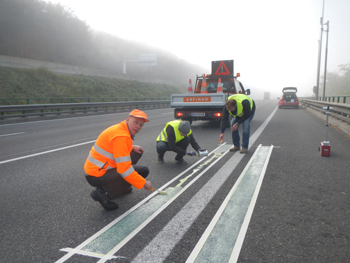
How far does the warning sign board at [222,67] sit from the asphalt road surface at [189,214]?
8305mm

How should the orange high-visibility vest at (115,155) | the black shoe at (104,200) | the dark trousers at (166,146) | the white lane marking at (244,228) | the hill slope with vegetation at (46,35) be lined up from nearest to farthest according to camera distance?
the white lane marking at (244,228), the orange high-visibility vest at (115,155), the black shoe at (104,200), the dark trousers at (166,146), the hill slope with vegetation at (46,35)

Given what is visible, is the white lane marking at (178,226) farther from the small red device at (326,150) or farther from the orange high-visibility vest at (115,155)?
the small red device at (326,150)

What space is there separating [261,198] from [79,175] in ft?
10.2

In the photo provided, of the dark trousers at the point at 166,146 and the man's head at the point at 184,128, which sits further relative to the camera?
the dark trousers at the point at 166,146

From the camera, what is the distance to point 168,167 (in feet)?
18.0

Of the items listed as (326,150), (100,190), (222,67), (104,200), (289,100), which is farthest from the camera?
(289,100)

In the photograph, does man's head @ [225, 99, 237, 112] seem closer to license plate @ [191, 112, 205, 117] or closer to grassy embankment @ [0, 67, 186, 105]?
license plate @ [191, 112, 205, 117]

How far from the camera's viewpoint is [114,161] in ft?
11.2

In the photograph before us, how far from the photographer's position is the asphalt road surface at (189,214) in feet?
8.23

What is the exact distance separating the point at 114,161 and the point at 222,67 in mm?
11213

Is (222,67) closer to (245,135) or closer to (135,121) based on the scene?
(245,135)

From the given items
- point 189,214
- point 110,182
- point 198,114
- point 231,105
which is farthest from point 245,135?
point 198,114

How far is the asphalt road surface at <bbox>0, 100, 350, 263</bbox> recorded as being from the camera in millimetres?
2510

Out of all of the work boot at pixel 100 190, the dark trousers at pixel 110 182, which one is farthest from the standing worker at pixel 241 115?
the work boot at pixel 100 190
